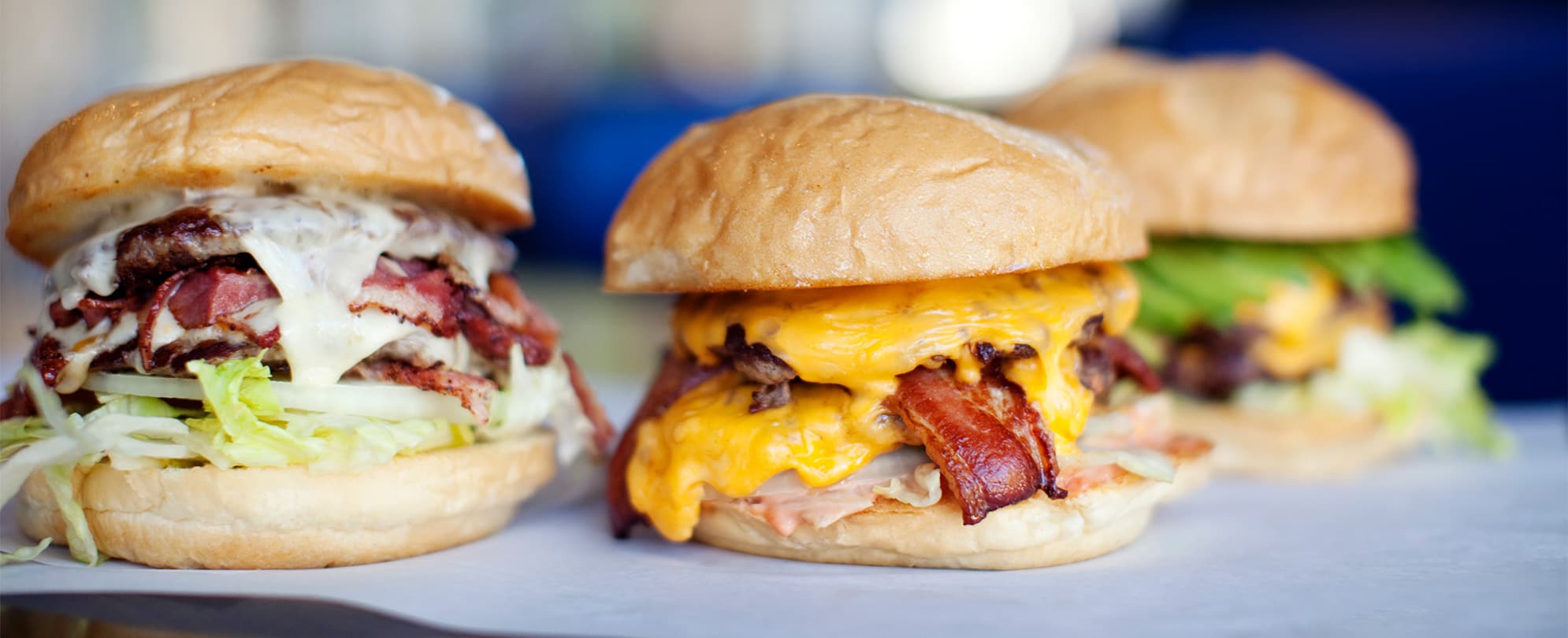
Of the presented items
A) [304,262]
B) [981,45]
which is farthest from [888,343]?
[981,45]

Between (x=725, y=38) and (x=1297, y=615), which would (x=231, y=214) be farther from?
(x=725, y=38)

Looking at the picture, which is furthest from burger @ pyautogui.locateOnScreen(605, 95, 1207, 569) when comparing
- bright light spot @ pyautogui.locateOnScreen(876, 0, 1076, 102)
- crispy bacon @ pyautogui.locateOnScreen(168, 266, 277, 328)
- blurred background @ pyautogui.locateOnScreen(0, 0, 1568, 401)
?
bright light spot @ pyautogui.locateOnScreen(876, 0, 1076, 102)

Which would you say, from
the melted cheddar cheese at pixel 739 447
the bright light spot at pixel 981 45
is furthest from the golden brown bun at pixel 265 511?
the bright light spot at pixel 981 45

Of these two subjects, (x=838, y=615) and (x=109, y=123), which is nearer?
(x=838, y=615)

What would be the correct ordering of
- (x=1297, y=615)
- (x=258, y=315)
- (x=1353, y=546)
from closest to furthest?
(x=1297, y=615) < (x=258, y=315) < (x=1353, y=546)

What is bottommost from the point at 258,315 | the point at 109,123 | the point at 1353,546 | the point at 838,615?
the point at 1353,546

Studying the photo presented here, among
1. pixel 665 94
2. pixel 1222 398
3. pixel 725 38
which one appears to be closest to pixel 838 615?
pixel 1222 398

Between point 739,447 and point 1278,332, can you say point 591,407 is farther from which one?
point 1278,332
